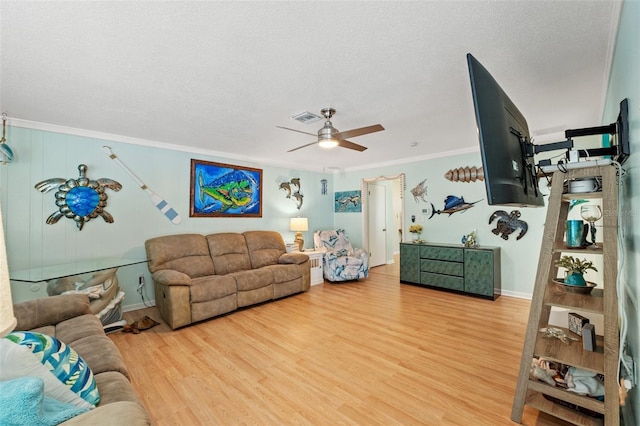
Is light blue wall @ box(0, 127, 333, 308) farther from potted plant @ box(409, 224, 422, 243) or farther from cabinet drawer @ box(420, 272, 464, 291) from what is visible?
cabinet drawer @ box(420, 272, 464, 291)

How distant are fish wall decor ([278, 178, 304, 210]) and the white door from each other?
5.30 feet

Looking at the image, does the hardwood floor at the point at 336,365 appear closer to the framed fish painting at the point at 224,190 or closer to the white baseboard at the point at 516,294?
the white baseboard at the point at 516,294

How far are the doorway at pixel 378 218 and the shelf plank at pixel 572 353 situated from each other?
412 centimetres

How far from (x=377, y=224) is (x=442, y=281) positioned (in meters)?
2.41

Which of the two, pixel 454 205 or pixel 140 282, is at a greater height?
pixel 454 205

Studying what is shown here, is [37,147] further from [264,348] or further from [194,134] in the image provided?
[264,348]

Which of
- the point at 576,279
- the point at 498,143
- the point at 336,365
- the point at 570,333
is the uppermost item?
the point at 498,143

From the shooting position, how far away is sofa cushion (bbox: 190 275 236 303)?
3391mm

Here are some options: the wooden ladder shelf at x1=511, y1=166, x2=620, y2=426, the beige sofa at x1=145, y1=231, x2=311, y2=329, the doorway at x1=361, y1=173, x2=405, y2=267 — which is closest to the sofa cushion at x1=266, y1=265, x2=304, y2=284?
the beige sofa at x1=145, y1=231, x2=311, y2=329

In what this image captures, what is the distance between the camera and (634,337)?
1480 millimetres

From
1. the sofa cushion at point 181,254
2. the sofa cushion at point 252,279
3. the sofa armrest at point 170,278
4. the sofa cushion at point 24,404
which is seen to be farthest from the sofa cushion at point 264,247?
the sofa cushion at point 24,404

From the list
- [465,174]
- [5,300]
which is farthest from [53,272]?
[465,174]

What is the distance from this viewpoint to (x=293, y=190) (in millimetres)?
5934

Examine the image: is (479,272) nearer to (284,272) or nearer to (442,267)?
(442,267)
